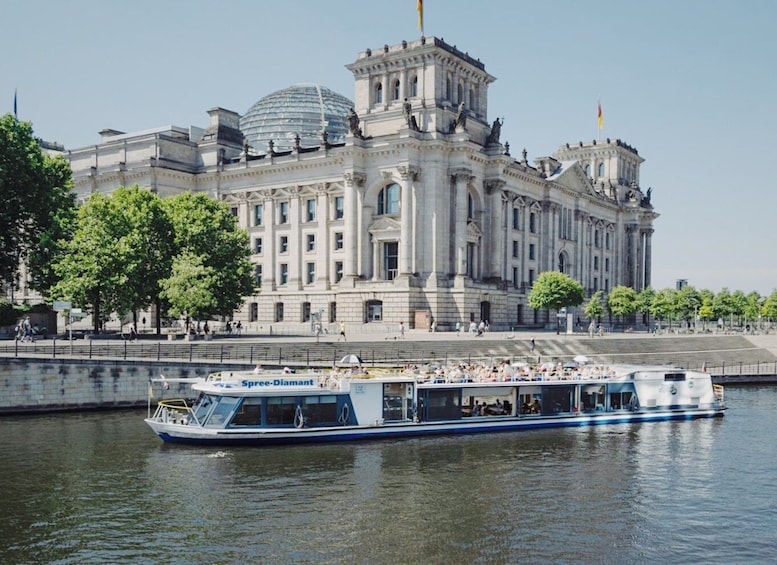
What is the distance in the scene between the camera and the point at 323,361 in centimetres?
5391

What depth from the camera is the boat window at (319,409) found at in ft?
120

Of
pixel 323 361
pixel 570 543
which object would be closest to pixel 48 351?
pixel 323 361

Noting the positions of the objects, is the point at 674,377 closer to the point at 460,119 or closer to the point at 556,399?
the point at 556,399

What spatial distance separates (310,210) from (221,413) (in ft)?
188

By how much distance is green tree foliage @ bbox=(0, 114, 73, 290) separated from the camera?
59.1 metres

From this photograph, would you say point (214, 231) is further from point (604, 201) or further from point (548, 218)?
point (604, 201)

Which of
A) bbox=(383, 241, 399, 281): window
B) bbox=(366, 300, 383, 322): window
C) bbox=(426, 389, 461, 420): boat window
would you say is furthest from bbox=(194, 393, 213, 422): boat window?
bbox=(383, 241, 399, 281): window

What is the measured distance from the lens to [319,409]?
120 feet

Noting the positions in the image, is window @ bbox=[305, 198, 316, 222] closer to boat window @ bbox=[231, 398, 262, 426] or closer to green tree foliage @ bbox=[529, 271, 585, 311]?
green tree foliage @ bbox=[529, 271, 585, 311]

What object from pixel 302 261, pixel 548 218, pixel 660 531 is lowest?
pixel 660 531

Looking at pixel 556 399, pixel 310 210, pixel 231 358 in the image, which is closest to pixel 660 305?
pixel 310 210

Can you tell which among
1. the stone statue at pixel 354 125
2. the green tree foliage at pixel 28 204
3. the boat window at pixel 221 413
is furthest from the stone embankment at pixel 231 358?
the stone statue at pixel 354 125

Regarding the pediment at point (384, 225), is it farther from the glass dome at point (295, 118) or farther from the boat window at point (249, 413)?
the boat window at point (249, 413)

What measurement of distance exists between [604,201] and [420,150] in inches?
2109
